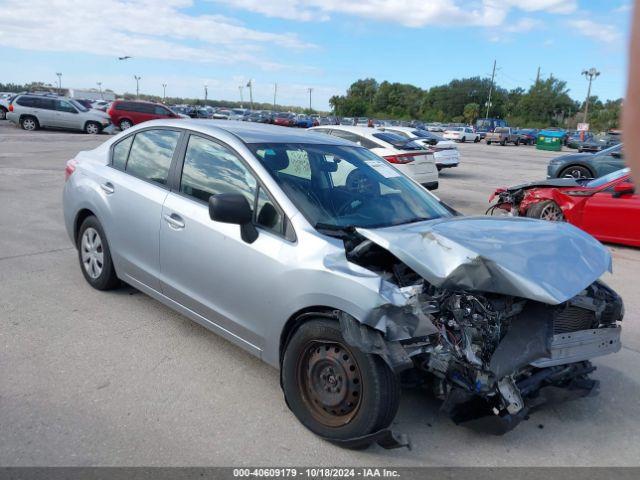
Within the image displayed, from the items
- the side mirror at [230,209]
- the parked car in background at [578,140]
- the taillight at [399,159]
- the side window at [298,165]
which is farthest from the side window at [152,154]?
the parked car in background at [578,140]

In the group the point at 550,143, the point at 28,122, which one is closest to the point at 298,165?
the point at 28,122

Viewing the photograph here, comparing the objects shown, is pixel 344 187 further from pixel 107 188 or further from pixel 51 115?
pixel 51 115

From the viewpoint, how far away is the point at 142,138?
4.81m

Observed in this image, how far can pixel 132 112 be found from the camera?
30.1 meters

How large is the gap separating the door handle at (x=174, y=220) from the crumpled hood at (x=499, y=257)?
4.62 ft

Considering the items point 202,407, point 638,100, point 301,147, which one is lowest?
point 202,407

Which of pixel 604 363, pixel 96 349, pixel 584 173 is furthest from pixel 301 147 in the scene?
pixel 584 173

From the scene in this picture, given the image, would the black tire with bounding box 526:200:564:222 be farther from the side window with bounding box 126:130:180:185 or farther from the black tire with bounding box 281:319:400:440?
the black tire with bounding box 281:319:400:440

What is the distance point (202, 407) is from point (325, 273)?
1.17m

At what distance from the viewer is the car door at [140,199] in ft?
13.9

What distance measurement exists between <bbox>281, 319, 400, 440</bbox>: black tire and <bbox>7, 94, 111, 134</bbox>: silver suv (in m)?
29.3

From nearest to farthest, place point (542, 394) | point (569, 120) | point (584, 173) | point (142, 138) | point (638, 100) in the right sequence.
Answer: point (638, 100) → point (542, 394) → point (142, 138) → point (584, 173) → point (569, 120)

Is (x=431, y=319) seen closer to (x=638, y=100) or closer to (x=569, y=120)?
(x=638, y=100)

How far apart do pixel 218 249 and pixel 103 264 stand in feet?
5.86
